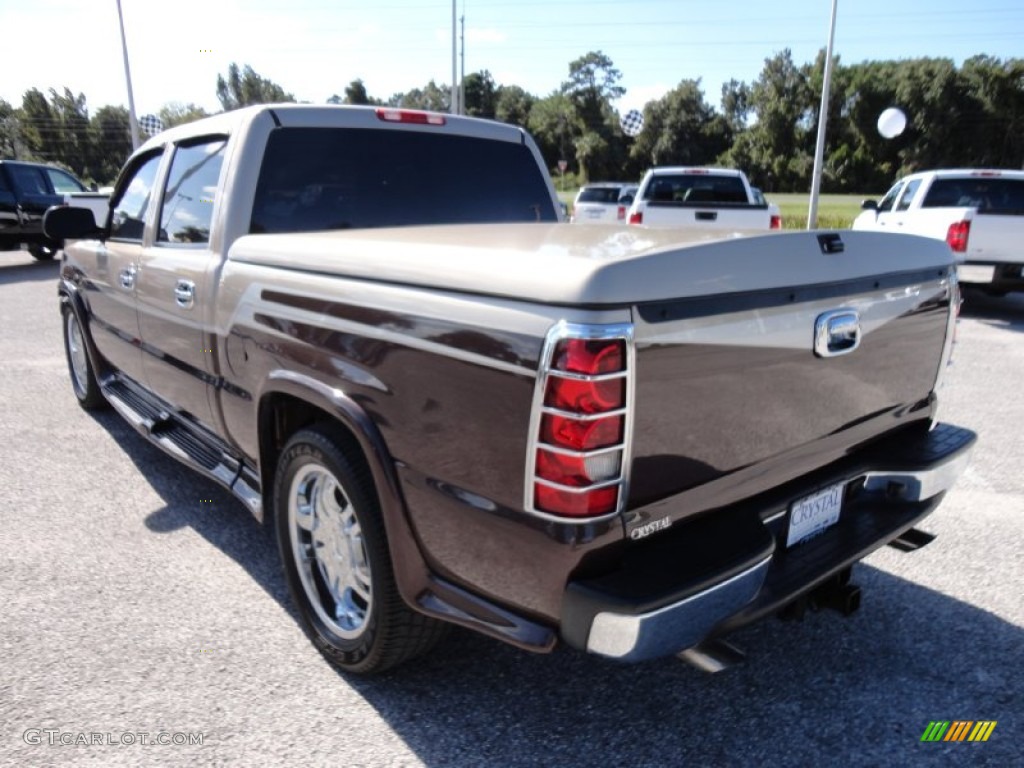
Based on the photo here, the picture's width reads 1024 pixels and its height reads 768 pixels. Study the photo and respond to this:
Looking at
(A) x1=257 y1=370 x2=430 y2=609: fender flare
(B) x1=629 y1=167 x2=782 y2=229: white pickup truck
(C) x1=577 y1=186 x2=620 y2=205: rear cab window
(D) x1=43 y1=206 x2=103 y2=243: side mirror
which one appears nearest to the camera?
(A) x1=257 y1=370 x2=430 y2=609: fender flare

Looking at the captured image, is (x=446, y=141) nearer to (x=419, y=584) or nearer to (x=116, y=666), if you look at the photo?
(x=419, y=584)

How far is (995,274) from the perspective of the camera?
906cm

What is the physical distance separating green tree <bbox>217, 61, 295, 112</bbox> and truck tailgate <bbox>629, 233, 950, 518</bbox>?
9175 centimetres

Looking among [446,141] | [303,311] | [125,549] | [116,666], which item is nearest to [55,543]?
[125,549]

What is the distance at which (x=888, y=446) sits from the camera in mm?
2771

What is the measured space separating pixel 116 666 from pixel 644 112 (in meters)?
77.8

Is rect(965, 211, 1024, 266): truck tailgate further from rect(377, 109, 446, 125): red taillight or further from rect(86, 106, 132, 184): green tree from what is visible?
rect(86, 106, 132, 184): green tree

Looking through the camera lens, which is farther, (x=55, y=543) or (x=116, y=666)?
(x=55, y=543)

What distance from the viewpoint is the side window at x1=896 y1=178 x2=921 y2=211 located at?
1119 centimetres

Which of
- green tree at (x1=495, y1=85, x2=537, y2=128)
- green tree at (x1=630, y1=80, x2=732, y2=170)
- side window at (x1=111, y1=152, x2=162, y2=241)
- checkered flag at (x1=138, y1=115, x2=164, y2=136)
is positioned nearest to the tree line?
green tree at (x1=630, y1=80, x2=732, y2=170)

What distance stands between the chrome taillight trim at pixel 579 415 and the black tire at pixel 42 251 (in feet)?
56.5

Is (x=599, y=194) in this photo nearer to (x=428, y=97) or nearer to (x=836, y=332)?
(x=836, y=332)

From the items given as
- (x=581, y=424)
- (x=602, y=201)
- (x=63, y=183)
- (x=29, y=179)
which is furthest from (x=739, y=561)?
(x=602, y=201)

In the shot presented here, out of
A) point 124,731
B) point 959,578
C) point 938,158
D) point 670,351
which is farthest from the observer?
point 938,158
